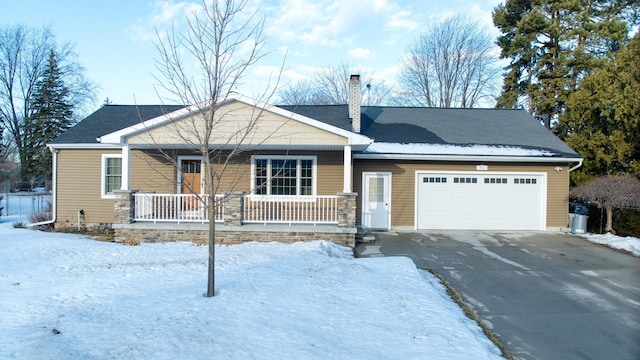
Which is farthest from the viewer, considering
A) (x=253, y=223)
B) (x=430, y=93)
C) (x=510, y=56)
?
(x=430, y=93)

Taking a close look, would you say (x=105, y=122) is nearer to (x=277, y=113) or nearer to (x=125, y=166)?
(x=125, y=166)

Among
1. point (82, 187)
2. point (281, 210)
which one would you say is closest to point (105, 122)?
point (82, 187)

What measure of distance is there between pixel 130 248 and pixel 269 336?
5.97 meters

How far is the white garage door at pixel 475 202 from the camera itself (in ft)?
40.7

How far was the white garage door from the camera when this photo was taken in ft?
40.7

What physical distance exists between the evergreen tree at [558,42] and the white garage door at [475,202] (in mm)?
12576

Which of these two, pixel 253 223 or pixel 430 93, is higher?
pixel 430 93

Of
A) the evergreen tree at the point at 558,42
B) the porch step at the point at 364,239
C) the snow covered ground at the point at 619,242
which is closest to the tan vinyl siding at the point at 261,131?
the porch step at the point at 364,239

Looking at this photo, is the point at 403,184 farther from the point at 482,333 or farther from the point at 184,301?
the point at 184,301

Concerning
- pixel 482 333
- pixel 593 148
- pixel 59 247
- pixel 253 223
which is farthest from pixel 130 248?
pixel 593 148

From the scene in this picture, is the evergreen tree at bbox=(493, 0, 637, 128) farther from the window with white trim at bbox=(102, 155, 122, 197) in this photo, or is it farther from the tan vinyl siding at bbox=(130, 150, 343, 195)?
the window with white trim at bbox=(102, 155, 122, 197)

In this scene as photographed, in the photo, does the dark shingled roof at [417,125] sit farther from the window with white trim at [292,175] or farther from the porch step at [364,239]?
the porch step at [364,239]

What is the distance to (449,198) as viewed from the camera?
40.8 ft

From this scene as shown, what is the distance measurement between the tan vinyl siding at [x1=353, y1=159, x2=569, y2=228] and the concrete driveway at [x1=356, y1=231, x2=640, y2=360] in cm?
109
